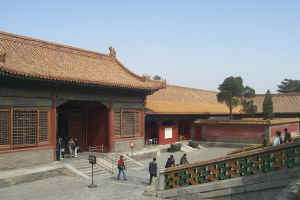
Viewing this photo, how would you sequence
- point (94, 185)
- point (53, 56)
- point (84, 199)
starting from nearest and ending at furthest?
point (84, 199), point (94, 185), point (53, 56)

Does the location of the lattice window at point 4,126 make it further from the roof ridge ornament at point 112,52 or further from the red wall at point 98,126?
the roof ridge ornament at point 112,52

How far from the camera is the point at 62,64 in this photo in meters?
18.8

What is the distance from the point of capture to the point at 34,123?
52.3 ft

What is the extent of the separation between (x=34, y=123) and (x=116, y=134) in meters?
6.23

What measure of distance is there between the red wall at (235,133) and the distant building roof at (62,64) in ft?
32.3

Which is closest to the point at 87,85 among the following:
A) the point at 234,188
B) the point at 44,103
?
the point at 44,103

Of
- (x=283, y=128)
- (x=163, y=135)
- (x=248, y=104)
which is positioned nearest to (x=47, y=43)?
(x=163, y=135)

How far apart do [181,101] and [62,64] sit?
17.8 m

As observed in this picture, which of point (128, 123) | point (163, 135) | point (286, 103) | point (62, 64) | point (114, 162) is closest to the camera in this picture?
point (114, 162)

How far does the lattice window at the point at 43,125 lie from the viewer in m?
16.2

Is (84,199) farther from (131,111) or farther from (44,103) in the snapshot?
(131,111)

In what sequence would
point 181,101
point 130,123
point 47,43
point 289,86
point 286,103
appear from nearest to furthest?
1. point 47,43
2. point 130,123
3. point 181,101
4. point 286,103
5. point 289,86

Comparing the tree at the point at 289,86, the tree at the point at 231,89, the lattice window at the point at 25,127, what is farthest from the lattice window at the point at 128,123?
the tree at the point at 289,86

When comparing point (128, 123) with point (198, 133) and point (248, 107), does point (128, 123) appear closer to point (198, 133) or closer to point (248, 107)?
point (198, 133)
